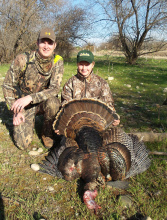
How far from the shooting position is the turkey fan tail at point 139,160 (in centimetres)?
295

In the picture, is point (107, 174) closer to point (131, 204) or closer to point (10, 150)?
point (131, 204)

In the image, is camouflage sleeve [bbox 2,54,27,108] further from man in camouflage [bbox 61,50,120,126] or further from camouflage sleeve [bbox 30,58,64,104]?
man in camouflage [bbox 61,50,120,126]

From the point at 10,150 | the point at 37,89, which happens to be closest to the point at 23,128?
the point at 10,150

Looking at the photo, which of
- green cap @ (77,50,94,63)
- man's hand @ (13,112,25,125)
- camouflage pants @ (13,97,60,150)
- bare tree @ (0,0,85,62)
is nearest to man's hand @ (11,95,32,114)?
man's hand @ (13,112,25,125)

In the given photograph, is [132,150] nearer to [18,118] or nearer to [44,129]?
[44,129]

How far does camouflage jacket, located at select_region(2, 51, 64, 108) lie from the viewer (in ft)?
13.3

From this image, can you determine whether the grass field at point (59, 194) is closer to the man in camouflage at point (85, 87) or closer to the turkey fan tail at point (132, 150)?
the turkey fan tail at point (132, 150)

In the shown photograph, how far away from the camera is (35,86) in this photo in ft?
13.9

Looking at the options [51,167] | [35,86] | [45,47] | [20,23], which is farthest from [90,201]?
[20,23]

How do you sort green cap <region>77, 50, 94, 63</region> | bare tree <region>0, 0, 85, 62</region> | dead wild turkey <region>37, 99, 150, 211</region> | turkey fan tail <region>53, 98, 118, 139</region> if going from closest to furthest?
dead wild turkey <region>37, 99, 150, 211</region> < turkey fan tail <region>53, 98, 118, 139</region> < green cap <region>77, 50, 94, 63</region> < bare tree <region>0, 0, 85, 62</region>

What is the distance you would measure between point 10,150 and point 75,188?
157 cm

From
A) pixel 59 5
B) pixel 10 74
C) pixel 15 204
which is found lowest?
pixel 15 204

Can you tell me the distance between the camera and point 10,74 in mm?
4086

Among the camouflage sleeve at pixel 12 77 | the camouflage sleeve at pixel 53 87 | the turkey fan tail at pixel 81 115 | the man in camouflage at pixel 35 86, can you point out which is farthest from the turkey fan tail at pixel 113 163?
the camouflage sleeve at pixel 12 77
